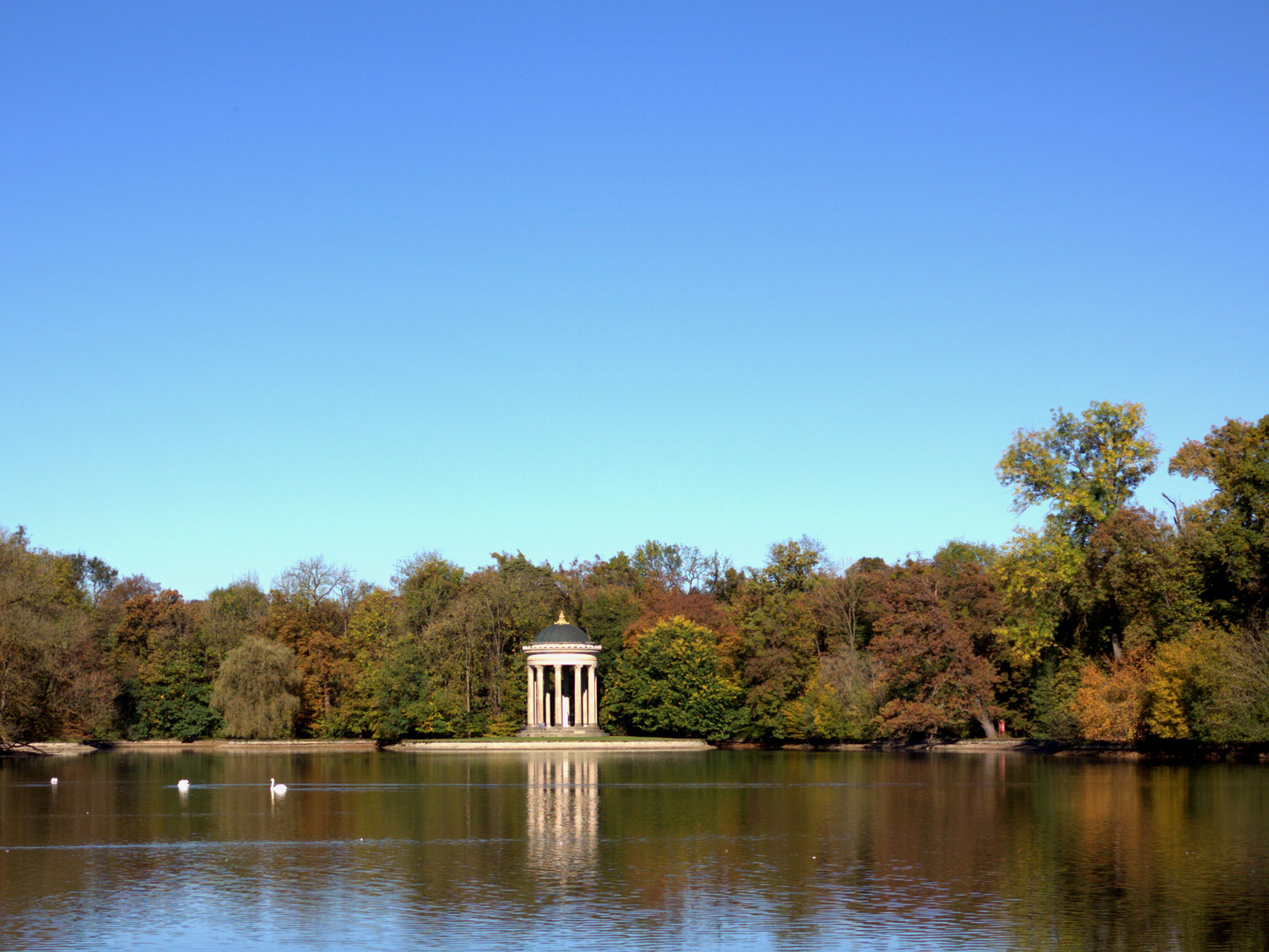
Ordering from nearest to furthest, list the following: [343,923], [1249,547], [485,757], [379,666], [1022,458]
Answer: [343,923] < [1249,547] < [1022,458] < [485,757] < [379,666]

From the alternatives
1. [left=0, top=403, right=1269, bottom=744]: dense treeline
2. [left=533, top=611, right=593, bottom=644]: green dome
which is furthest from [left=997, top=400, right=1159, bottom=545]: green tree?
[left=533, top=611, right=593, bottom=644]: green dome

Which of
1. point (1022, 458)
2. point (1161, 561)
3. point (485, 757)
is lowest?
point (485, 757)

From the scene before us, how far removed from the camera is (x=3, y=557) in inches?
3310

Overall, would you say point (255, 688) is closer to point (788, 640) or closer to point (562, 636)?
point (562, 636)

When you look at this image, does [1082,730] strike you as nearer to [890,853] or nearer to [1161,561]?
[1161,561]

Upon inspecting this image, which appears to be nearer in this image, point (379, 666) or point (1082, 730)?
point (1082, 730)

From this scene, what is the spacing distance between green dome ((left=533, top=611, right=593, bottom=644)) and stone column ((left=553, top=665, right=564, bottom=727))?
2062 millimetres

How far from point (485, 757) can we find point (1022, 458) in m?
38.3

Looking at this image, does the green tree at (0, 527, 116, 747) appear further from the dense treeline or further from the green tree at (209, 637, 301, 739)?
the green tree at (209, 637, 301, 739)

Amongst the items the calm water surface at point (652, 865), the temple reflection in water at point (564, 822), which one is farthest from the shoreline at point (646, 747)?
the temple reflection in water at point (564, 822)

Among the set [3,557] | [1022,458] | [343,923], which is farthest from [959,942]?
[3,557]

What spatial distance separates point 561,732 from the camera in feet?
332

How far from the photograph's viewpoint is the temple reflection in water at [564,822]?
94.0 feet

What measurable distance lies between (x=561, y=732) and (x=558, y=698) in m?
2.82
